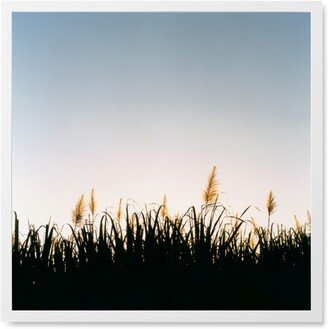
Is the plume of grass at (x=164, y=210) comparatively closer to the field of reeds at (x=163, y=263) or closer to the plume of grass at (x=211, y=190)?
the field of reeds at (x=163, y=263)

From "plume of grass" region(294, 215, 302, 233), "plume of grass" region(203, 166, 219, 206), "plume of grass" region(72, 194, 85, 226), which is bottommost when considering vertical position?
"plume of grass" region(294, 215, 302, 233)

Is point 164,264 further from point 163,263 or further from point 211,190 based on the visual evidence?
point 211,190

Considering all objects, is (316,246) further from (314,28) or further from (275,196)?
(314,28)

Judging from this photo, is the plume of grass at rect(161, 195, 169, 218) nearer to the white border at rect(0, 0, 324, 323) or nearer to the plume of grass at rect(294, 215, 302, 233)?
the white border at rect(0, 0, 324, 323)

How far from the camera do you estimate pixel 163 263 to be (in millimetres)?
2463

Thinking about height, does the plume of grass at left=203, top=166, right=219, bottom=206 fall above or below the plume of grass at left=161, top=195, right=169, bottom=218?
above

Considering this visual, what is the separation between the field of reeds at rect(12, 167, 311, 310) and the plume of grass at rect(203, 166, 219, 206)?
4cm

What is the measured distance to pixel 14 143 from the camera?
244 cm

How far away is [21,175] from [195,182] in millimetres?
838

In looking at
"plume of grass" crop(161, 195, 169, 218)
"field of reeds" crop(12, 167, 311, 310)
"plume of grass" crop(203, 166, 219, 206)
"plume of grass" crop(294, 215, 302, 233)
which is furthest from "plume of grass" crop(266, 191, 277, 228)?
"plume of grass" crop(161, 195, 169, 218)

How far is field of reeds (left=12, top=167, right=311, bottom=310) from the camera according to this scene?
244cm

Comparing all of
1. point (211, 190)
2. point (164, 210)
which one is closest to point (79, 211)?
point (164, 210)

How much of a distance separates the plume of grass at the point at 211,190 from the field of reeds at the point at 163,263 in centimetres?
4

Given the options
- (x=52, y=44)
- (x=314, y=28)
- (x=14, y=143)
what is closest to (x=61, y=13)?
(x=52, y=44)
